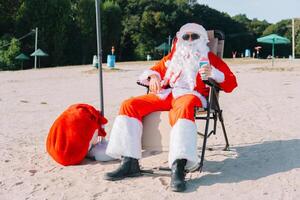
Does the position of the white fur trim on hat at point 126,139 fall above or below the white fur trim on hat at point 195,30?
below

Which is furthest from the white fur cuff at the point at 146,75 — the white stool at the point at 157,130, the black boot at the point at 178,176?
the black boot at the point at 178,176

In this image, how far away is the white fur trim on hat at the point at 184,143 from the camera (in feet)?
10.9

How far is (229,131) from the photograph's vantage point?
523cm

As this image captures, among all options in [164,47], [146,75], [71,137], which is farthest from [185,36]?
[164,47]

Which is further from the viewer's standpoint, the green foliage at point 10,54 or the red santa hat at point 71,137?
the green foliage at point 10,54

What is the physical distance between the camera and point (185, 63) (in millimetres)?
4055

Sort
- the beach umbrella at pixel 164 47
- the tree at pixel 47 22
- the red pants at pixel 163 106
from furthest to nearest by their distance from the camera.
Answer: the beach umbrella at pixel 164 47 → the tree at pixel 47 22 → the red pants at pixel 163 106

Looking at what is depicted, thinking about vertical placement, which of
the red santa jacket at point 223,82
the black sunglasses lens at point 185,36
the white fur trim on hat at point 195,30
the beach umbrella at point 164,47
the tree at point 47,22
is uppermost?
the tree at point 47,22

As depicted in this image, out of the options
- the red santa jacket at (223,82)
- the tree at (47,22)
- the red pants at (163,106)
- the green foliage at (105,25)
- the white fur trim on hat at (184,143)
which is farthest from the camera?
the green foliage at (105,25)

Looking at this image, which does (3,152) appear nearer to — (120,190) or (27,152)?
(27,152)

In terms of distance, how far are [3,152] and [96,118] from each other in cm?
92

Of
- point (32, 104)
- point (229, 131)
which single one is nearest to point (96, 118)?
point (229, 131)

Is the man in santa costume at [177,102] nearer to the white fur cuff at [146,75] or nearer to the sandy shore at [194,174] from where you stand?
the white fur cuff at [146,75]

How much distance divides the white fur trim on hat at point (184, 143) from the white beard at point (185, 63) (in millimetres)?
581
